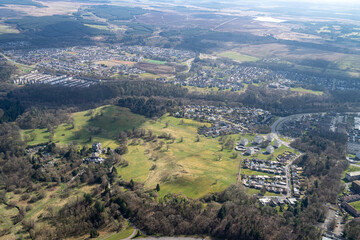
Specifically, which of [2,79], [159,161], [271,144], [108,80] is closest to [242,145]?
[271,144]

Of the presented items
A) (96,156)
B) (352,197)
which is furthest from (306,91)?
(96,156)

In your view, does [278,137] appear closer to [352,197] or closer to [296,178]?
[296,178]

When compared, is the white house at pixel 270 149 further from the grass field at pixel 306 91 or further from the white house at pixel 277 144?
the grass field at pixel 306 91

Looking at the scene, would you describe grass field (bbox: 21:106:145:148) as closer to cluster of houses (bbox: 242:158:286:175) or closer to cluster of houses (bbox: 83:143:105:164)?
cluster of houses (bbox: 83:143:105:164)

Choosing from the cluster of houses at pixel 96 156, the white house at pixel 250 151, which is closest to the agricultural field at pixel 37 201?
the cluster of houses at pixel 96 156

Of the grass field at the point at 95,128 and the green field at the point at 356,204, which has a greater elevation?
the green field at the point at 356,204
